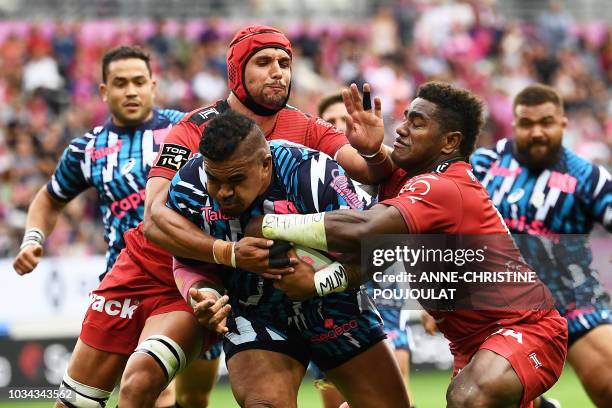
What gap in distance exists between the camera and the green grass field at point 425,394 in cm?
1137

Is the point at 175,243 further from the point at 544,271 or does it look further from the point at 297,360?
the point at 544,271

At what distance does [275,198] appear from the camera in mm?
6242

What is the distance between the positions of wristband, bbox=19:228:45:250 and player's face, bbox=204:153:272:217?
2551 mm

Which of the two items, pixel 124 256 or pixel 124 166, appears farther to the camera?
pixel 124 166

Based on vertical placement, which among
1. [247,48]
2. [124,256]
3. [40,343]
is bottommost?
[40,343]

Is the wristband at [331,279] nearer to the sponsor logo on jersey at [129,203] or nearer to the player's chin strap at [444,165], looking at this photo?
the player's chin strap at [444,165]

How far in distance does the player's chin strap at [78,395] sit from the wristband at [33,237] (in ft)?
5.08

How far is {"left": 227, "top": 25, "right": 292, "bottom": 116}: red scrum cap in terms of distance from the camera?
7031 mm

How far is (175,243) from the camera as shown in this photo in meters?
6.23

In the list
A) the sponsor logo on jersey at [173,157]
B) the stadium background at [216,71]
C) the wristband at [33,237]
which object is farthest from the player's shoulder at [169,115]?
the stadium background at [216,71]

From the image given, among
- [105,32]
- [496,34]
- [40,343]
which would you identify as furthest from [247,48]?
[496,34]

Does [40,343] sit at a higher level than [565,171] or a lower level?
lower

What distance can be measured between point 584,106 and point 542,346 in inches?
599

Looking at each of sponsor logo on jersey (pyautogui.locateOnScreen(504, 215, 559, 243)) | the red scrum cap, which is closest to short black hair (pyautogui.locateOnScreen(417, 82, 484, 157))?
the red scrum cap
